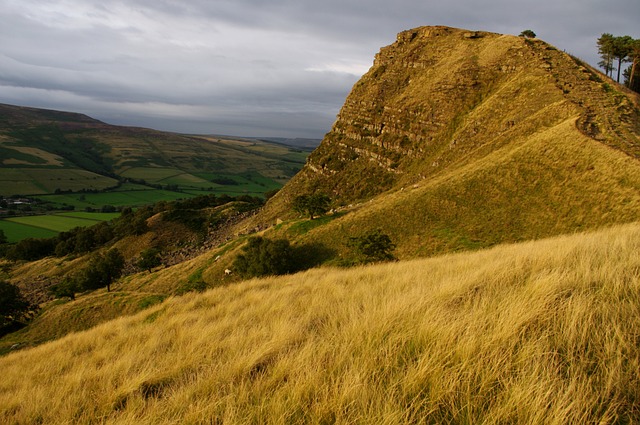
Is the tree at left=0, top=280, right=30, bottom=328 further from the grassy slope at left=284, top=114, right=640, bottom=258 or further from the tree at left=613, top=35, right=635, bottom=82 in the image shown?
the tree at left=613, top=35, right=635, bottom=82

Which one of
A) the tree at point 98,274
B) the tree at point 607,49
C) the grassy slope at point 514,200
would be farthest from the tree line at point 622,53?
the tree at point 98,274

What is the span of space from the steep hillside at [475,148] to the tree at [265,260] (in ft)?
16.9

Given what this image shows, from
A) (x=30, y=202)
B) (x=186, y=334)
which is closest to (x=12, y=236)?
(x=30, y=202)

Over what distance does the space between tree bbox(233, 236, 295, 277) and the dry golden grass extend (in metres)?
25.0

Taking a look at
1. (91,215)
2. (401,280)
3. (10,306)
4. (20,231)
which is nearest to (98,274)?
(10,306)

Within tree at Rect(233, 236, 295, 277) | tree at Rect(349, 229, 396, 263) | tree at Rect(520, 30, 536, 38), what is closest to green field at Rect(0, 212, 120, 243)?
tree at Rect(233, 236, 295, 277)

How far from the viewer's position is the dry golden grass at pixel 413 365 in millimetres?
2866

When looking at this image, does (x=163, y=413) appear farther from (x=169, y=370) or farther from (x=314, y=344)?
(x=314, y=344)

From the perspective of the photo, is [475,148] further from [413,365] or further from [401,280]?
[413,365]

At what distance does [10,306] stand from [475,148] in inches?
→ 2306

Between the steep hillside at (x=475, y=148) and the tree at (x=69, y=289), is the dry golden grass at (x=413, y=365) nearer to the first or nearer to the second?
the steep hillside at (x=475, y=148)

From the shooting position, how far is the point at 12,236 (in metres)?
94.9

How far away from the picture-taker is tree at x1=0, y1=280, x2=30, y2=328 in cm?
3325

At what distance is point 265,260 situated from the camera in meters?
32.2
